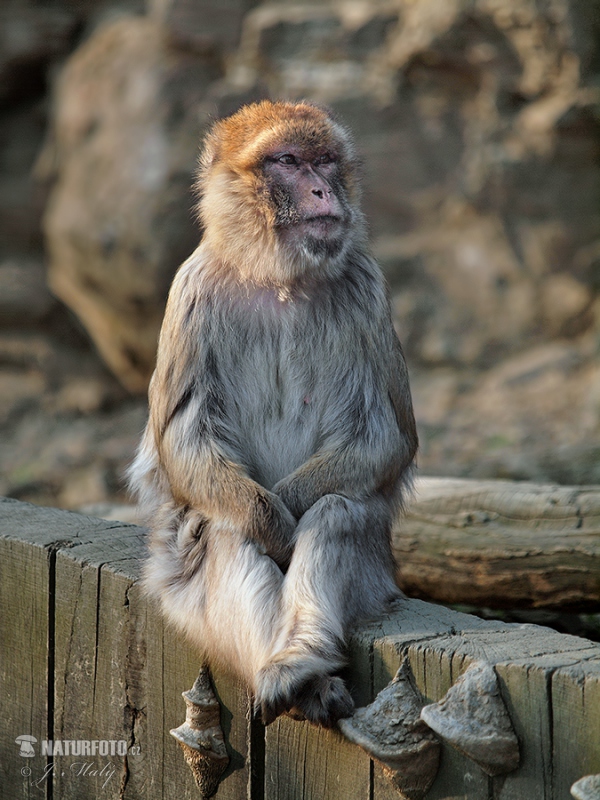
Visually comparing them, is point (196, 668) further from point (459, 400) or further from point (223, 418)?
point (459, 400)

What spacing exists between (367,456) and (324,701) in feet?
2.97

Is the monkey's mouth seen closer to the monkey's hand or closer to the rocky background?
the monkey's hand

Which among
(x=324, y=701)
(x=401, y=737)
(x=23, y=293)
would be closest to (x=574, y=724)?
(x=401, y=737)

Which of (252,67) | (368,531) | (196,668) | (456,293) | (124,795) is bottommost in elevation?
(124,795)

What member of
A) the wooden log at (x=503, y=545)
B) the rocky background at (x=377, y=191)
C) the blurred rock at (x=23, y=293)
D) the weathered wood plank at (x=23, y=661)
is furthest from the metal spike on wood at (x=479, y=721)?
the blurred rock at (x=23, y=293)

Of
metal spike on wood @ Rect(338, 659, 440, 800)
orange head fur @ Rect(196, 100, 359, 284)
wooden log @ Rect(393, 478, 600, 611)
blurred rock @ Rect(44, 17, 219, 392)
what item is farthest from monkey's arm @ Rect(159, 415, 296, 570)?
blurred rock @ Rect(44, 17, 219, 392)

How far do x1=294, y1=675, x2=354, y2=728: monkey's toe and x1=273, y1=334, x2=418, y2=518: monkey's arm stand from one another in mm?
691

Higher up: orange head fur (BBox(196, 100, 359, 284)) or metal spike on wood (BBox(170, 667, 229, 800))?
orange head fur (BBox(196, 100, 359, 284))

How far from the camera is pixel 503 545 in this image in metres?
4.10

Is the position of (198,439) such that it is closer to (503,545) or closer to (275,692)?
(275,692)

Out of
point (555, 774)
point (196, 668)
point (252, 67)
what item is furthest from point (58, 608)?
point (252, 67)

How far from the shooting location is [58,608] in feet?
10.7

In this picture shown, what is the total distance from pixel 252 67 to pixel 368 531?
17.5 feet

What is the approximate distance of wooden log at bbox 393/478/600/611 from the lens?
3.98 metres
